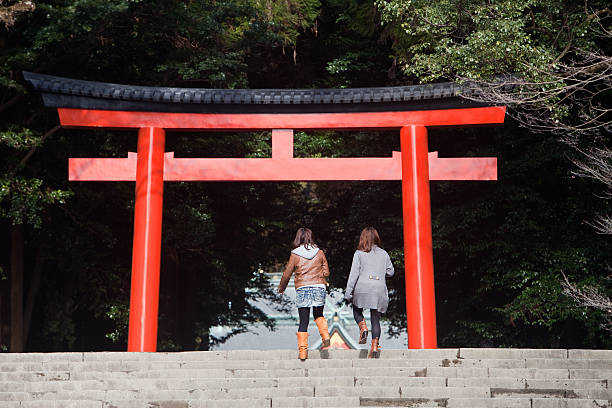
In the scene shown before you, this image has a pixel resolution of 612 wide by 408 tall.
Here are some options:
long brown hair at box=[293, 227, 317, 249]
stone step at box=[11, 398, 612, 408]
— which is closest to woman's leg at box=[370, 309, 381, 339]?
long brown hair at box=[293, 227, 317, 249]

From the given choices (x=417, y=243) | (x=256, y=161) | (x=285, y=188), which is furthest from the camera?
(x=285, y=188)

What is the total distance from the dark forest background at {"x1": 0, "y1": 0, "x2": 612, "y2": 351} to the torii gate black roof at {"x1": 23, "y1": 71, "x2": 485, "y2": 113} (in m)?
0.56

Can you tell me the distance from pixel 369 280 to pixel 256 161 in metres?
3.68

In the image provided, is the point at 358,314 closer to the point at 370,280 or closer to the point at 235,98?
the point at 370,280

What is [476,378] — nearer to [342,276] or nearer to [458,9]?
[458,9]

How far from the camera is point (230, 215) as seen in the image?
18672mm

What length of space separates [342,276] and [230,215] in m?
3.19

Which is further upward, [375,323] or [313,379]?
[375,323]

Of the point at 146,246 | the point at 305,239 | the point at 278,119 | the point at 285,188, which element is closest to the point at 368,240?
the point at 305,239

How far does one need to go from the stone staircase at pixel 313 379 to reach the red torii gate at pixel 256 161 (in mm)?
2872

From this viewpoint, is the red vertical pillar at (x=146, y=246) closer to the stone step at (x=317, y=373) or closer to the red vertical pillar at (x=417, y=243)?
the stone step at (x=317, y=373)

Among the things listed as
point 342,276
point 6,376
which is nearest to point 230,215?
point 342,276

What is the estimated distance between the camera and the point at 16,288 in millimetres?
14836

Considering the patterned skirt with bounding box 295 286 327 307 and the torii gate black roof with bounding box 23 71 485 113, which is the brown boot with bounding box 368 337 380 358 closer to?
the patterned skirt with bounding box 295 286 327 307
